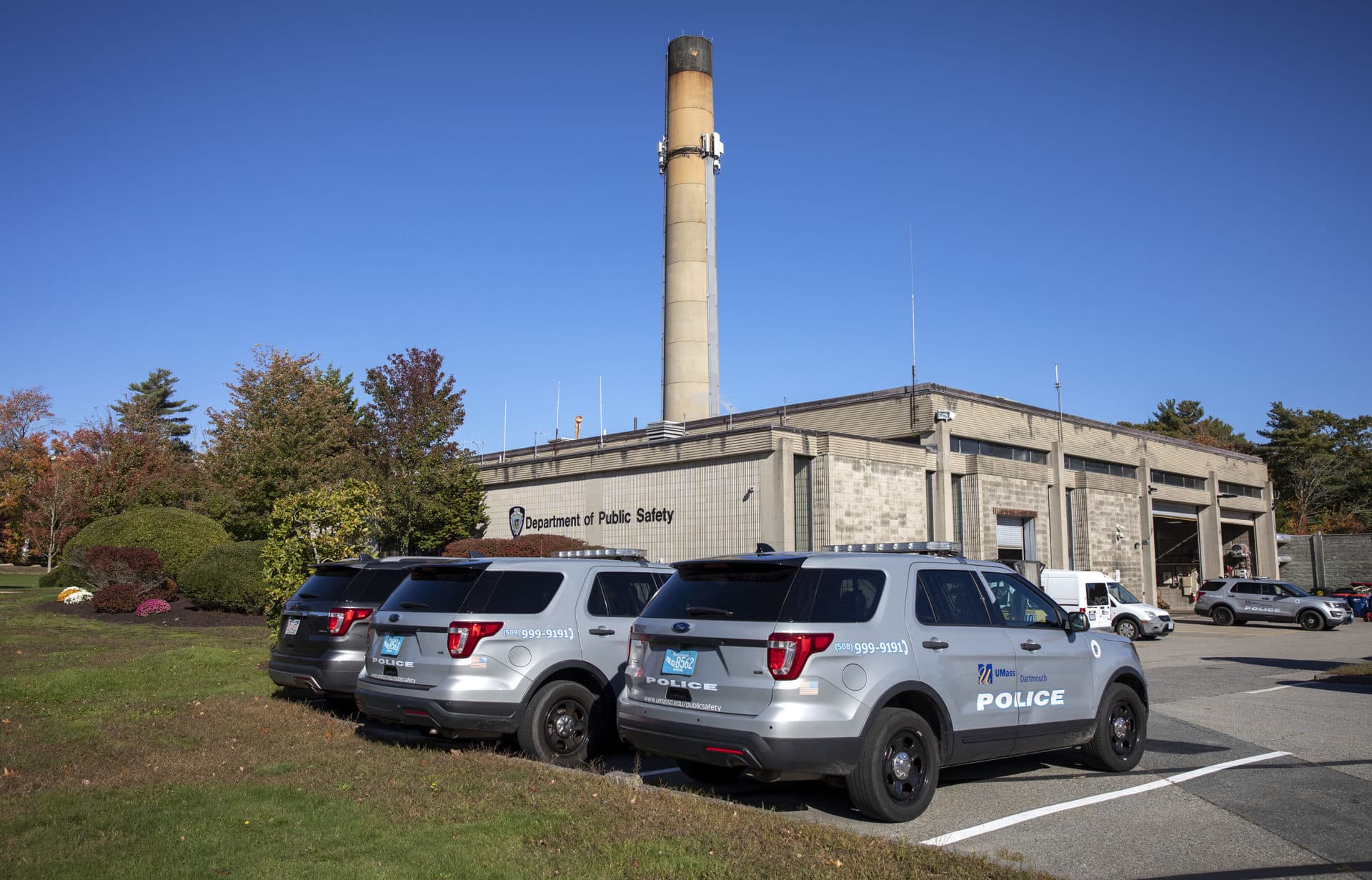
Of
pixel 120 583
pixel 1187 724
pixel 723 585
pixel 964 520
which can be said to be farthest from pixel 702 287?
pixel 723 585

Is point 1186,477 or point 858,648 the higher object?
point 1186,477

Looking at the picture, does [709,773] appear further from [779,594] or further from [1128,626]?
[1128,626]

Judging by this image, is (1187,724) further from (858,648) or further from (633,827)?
(633,827)

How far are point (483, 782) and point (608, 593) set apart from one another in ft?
8.47

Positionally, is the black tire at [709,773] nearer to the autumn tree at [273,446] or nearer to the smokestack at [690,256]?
the autumn tree at [273,446]

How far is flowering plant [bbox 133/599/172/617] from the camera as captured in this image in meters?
24.7

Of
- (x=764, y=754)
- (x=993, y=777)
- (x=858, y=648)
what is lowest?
(x=993, y=777)

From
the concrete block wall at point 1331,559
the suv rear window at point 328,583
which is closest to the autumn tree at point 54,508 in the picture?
the suv rear window at point 328,583

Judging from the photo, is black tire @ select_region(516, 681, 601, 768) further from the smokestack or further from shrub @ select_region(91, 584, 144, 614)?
the smokestack

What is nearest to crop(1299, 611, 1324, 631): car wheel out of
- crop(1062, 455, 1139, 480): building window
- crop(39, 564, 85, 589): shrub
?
crop(1062, 455, 1139, 480): building window

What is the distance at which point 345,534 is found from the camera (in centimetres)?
1809

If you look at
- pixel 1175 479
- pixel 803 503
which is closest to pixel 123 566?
pixel 803 503

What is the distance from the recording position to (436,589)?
9.45 metres

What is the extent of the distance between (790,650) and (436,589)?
13.4 ft
